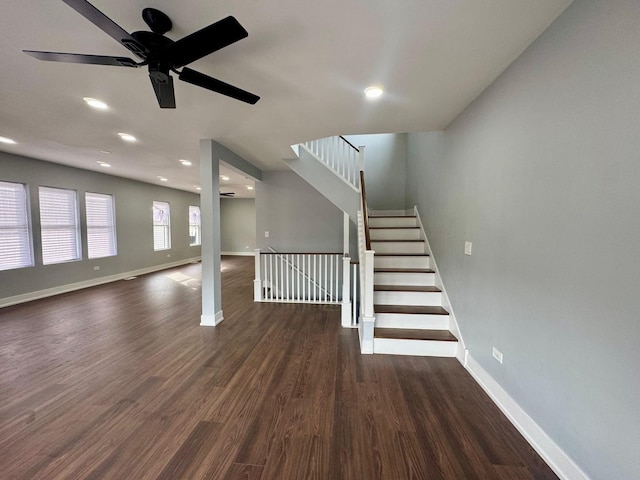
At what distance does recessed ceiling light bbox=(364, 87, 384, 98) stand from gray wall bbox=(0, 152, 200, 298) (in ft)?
19.7

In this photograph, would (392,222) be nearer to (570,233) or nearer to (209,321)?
(570,233)

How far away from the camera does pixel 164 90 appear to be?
5.87 ft

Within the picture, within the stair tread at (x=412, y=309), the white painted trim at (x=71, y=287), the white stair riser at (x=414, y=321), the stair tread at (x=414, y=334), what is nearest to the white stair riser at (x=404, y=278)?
the stair tread at (x=412, y=309)

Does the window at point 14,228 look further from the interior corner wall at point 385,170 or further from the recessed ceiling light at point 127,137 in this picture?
the interior corner wall at point 385,170

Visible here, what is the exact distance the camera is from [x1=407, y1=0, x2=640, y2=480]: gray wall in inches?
43.8

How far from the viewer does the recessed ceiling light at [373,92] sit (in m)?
2.22

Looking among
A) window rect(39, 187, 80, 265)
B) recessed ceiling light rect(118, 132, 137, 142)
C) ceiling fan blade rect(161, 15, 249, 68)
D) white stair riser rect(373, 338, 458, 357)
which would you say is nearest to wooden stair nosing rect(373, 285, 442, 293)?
white stair riser rect(373, 338, 458, 357)

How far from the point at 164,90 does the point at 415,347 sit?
3.20m

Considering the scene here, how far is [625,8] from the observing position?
111cm

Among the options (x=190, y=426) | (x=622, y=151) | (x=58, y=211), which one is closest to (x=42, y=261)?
(x=58, y=211)

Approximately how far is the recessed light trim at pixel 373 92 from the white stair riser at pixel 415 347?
244cm

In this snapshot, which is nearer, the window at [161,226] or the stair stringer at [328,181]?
the stair stringer at [328,181]

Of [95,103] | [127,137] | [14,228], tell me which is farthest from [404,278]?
[14,228]

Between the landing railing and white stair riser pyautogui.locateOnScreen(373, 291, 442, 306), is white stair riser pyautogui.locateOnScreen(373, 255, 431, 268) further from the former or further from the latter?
the landing railing
